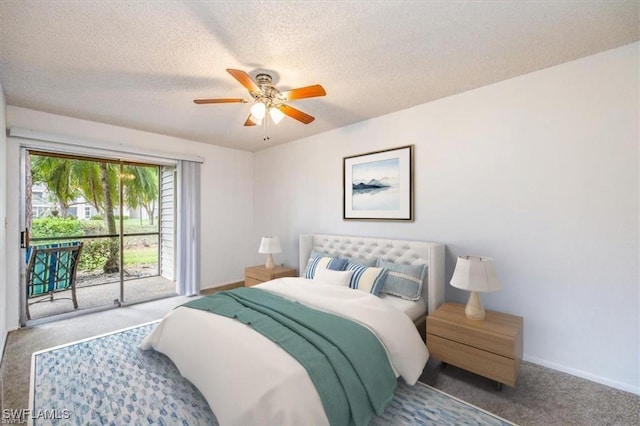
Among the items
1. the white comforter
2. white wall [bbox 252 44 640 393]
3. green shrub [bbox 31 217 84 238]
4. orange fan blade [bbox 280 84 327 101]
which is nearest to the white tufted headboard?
white wall [bbox 252 44 640 393]

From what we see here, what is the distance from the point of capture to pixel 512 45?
203 centimetres

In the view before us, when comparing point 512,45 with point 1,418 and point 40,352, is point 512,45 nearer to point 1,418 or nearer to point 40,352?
point 1,418

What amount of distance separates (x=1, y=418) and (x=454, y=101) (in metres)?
4.49

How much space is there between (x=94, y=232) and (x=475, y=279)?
→ 16.5ft

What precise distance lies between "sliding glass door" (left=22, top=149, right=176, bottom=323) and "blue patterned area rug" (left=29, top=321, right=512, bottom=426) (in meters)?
1.45

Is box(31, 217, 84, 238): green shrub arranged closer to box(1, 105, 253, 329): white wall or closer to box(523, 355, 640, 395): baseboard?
box(1, 105, 253, 329): white wall

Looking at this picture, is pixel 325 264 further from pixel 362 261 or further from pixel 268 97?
pixel 268 97

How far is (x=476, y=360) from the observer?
212 cm

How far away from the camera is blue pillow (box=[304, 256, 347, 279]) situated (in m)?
3.28

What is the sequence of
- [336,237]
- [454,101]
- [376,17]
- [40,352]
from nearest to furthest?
1. [376,17]
2. [40,352]
3. [454,101]
4. [336,237]

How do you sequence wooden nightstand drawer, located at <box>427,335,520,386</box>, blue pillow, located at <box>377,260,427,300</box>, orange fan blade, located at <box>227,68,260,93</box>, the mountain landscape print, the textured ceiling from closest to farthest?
the textured ceiling → orange fan blade, located at <box>227,68,260,93</box> → wooden nightstand drawer, located at <box>427,335,520,386</box> → blue pillow, located at <box>377,260,427,300</box> → the mountain landscape print

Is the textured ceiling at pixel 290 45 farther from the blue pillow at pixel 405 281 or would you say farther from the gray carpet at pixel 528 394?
the gray carpet at pixel 528 394

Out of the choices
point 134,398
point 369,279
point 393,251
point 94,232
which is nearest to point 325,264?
point 369,279

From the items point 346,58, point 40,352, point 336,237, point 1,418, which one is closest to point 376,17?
point 346,58
